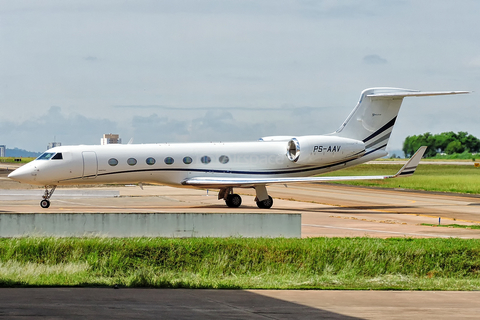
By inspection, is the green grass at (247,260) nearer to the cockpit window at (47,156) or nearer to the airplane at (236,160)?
the airplane at (236,160)

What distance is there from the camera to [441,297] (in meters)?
11.6

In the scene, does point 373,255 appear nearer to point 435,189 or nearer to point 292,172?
point 292,172

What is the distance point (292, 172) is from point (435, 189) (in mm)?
17253

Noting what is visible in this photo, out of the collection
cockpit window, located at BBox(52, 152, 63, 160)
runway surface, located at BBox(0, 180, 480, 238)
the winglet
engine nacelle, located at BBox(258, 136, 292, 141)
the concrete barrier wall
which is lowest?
runway surface, located at BBox(0, 180, 480, 238)

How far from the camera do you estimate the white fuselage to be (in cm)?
2850

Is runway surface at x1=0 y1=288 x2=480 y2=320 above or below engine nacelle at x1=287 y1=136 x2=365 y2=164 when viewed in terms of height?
below

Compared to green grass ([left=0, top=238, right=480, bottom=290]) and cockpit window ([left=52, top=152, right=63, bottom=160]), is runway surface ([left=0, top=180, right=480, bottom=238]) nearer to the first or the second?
cockpit window ([left=52, top=152, right=63, bottom=160])

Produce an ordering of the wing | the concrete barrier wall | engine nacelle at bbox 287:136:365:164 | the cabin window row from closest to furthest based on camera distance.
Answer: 1. the concrete barrier wall
2. the cabin window row
3. the wing
4. engine nacelle at bbox 287:136:365:164

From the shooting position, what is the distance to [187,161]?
99.6 ft

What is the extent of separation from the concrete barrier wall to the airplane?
11.4 m

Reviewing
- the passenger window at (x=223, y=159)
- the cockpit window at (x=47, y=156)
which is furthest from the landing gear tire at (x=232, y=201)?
the cockpit window at (x=47, y=156)

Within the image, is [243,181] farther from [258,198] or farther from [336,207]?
[336,207]

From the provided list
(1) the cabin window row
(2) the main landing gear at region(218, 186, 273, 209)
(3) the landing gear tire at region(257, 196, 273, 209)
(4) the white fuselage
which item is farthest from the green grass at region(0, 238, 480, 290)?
(3) the landing gear tire at region(257, 196, 273, 209)

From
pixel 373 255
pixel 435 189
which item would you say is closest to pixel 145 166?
pixel 373 255
